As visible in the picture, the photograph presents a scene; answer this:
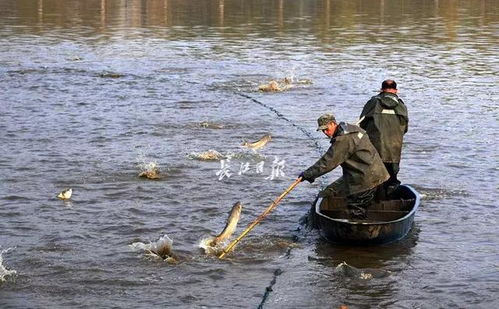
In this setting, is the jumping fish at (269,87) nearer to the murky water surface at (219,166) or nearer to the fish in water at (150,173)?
the murky water surface at (219,166)

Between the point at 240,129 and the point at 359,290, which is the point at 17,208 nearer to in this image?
the point at 359,290

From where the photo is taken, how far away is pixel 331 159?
11883 mm

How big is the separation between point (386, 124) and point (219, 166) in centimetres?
449

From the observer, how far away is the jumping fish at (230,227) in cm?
1219

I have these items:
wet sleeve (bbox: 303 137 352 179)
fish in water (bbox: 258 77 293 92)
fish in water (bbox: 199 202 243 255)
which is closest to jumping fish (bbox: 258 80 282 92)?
fish in water (bbox: 258 77 293 92)

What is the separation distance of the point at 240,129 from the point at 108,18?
29434 millimetres

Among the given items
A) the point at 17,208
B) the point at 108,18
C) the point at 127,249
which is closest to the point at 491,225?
the point at 127,249

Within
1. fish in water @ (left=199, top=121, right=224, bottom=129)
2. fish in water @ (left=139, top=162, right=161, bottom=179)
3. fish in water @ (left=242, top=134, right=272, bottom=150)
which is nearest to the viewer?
fish in water @ (left=139, top=162, right=161, bottom=179)

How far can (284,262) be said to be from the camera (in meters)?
12.1

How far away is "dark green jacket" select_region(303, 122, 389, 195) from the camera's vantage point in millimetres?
11852

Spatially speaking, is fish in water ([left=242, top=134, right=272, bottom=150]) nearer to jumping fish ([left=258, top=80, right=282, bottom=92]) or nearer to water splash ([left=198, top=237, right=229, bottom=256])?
water splash ([left=198, top=237, right=229, bottom=256])

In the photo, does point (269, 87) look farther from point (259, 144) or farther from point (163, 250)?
point (163, 250)

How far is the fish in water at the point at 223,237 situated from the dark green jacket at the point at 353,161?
1.05 m

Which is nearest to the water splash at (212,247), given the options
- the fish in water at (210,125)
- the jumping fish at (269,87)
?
the fish in water at (210,125)
